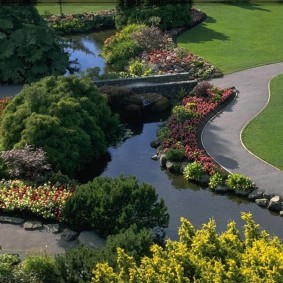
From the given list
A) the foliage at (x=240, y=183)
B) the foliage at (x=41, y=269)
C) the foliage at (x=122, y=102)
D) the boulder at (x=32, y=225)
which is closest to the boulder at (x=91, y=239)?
the boulder at (x=32, y=225)

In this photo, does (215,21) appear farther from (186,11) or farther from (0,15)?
(0,15)

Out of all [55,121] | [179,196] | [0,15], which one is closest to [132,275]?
[179,196]

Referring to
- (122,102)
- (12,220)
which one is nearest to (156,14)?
(122,102)

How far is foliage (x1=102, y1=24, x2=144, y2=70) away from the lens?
36156 mm

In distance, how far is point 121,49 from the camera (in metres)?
36.5

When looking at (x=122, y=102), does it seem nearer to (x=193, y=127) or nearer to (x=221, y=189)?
(x=193, y=127)

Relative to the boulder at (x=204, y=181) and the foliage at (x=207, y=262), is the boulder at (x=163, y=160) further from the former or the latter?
the foliage at (x=207, y=262)

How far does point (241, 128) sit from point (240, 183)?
5.26 meters

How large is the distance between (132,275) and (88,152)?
10458mm

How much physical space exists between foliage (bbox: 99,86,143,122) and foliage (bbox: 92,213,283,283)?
43.9ft

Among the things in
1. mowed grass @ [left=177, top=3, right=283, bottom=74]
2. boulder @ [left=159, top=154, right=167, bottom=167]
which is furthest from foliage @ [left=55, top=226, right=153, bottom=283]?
mowed grass @ [left=177, top=3, right=283, bottom=74]

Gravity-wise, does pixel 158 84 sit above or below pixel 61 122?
below

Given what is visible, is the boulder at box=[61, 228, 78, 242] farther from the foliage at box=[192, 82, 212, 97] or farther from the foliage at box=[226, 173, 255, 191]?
the foliage at box=[192, 82, 212, 97]

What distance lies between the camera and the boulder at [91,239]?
18.2 meters
